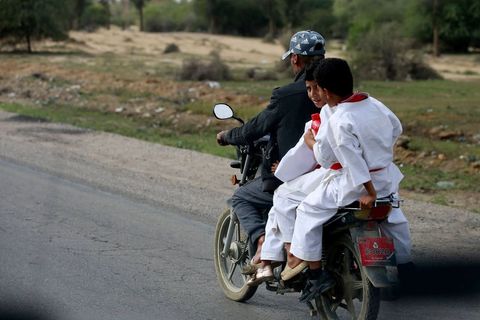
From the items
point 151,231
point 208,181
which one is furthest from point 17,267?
point 208,181

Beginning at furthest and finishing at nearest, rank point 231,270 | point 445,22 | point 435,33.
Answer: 1. point 445,22
2. point 435,33
3. point 231,270

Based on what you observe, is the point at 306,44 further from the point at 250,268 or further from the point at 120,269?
the point at 120,269

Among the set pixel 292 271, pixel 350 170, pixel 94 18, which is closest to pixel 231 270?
pixel 292 271

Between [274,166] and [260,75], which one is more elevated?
[274,166]

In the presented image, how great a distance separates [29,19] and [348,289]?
41.7 m

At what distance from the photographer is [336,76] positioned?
584cm

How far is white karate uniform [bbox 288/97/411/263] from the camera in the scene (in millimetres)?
5676

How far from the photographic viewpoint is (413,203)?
1172cm

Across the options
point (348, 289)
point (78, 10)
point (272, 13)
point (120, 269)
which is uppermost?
point (348, 289)

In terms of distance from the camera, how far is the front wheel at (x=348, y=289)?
573 centimetres

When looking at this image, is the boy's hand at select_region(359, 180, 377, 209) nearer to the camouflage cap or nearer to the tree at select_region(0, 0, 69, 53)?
the camouflage cap

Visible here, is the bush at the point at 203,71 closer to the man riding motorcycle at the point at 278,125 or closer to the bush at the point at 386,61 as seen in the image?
the bush at the point at 386,61

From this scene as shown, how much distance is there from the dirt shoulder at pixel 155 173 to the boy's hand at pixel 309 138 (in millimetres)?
3113

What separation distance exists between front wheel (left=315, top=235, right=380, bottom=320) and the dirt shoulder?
2768mm
